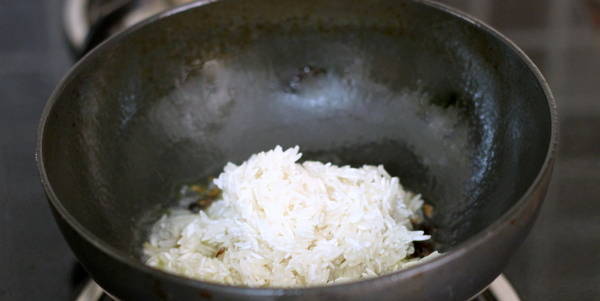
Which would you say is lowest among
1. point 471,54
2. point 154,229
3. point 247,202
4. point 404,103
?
point 154,229

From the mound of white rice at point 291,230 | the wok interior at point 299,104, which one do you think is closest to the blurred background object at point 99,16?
the wok interior at point 299,104

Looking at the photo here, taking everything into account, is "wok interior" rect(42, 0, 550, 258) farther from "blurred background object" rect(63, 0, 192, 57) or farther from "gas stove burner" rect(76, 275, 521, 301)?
"blurred background object" rect(63, 0, 192, 57)

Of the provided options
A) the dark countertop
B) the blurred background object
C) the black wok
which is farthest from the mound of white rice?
the blurred background object

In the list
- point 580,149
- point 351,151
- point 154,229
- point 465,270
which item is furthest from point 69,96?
point 580,149

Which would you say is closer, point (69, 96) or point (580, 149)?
point (69, 96)

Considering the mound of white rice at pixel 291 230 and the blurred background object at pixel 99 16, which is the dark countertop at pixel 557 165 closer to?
the blurred background object at pixel 99 16

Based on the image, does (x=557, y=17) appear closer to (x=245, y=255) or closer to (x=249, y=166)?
(x=249, y=166)
